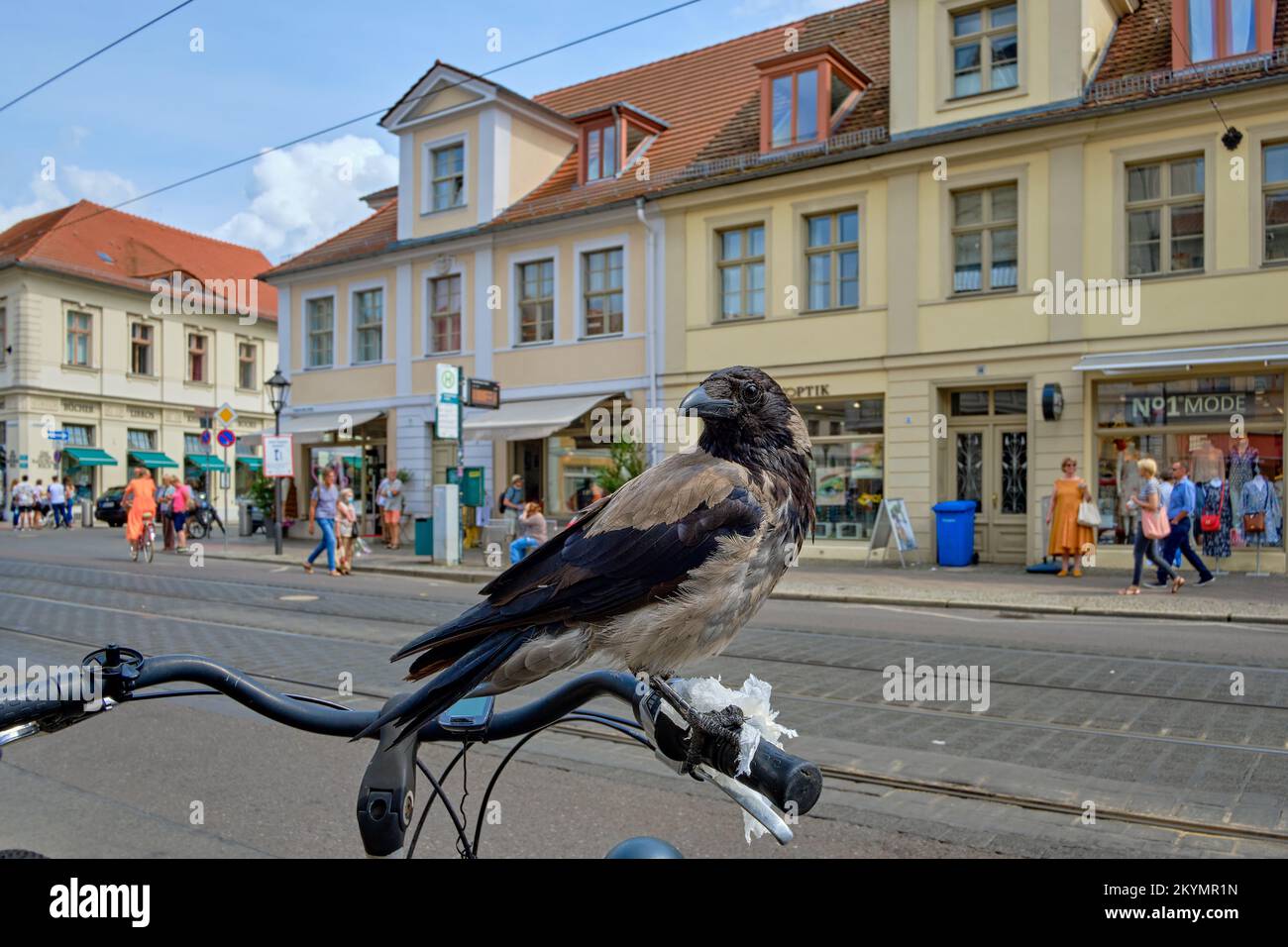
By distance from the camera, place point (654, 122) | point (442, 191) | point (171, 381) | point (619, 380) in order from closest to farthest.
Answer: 1. point (619, 380)
2. point (654, 122)
3. point (442, 191)
4. point (171, 381)

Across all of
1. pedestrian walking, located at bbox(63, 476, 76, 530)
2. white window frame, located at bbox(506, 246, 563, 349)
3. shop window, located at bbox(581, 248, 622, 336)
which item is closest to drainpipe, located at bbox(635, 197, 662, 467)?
shop window, located at bbox(581, 248, 622, 336)

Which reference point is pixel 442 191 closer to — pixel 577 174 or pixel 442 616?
pixel 577 174

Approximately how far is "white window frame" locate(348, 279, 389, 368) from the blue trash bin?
16.1m

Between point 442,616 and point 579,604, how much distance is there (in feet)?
34.4

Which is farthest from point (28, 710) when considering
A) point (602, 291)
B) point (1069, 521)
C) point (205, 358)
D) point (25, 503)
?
point (205, 358)

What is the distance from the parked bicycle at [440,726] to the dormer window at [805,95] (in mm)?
20181

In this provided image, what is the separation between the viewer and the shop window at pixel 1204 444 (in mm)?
15820

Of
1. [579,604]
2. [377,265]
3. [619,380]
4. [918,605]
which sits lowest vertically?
[918,605]

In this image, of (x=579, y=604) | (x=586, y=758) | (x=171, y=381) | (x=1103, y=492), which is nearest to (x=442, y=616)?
(x=586, y=758)

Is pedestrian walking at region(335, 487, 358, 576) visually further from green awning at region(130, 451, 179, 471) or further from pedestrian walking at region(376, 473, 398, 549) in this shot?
green awning at region(130, 451, 179, 471)

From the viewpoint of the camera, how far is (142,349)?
45344 mm

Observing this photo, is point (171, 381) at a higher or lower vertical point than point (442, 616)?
higher

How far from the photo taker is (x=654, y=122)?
24.1 metres

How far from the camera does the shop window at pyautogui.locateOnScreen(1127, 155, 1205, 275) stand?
16.5m
